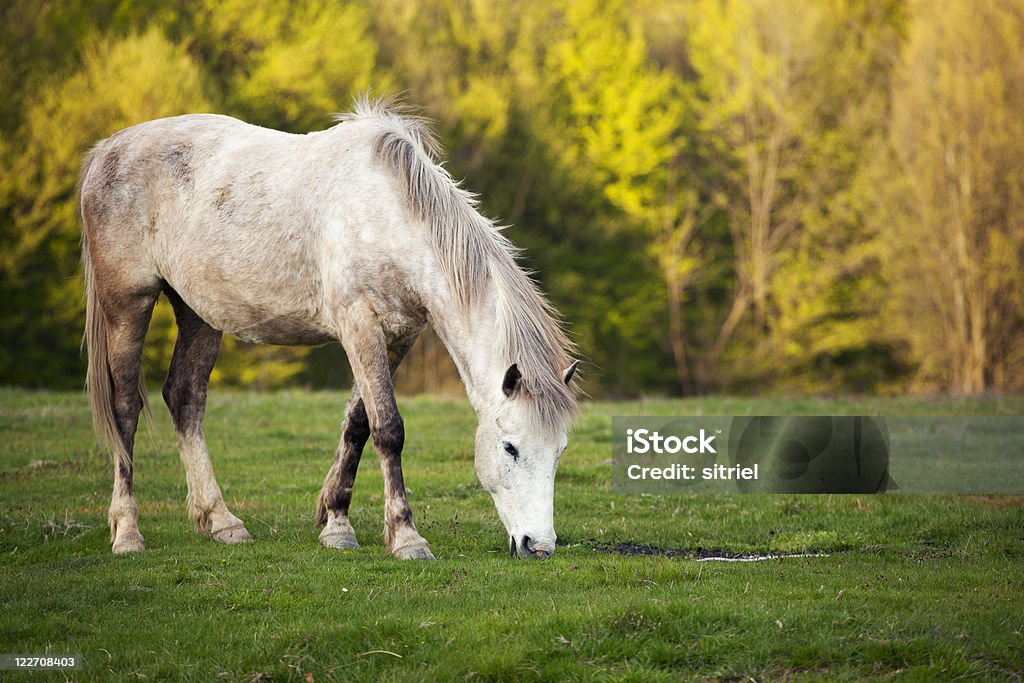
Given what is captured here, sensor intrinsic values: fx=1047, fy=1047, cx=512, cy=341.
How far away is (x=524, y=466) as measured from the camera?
6.07 meters

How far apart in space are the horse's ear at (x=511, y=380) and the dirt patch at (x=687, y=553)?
4.45 feet

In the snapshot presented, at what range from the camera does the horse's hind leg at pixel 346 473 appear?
6.77 meters

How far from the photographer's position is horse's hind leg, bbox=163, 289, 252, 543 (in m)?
7.18

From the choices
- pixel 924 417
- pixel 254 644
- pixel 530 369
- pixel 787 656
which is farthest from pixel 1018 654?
pixel 924 417

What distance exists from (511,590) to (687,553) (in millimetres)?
1754

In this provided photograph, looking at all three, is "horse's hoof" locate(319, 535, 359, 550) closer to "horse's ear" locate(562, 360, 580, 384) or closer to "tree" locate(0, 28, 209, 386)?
"horse's ear" locate(562, 360, 580, 384)

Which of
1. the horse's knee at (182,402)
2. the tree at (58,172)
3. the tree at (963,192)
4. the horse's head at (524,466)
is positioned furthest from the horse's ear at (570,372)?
the tree at (963,192)

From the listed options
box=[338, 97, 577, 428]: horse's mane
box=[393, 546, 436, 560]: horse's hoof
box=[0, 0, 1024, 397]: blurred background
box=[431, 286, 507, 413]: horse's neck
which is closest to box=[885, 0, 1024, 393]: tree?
box=[0, 0, 1024, 397]: blurred background

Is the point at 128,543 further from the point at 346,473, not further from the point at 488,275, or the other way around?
the point at 488,275

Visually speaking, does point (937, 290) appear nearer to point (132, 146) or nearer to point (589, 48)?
point (589, 48)

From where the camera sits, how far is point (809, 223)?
30.2 m

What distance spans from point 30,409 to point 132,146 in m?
6.74

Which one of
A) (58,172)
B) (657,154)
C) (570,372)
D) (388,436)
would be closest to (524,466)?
(570,372)

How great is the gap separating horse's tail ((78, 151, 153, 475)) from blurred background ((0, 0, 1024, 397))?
730 inches
